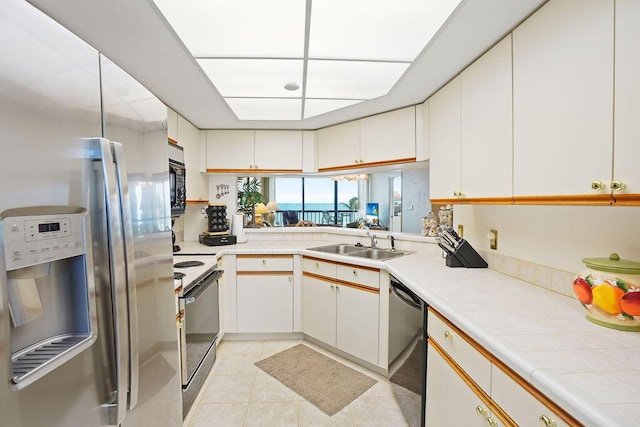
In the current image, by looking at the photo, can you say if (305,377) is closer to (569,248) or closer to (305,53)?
(569,248)

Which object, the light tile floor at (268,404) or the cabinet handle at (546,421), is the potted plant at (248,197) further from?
the cabinet handle at (546,421)

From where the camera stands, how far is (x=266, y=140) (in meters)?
3.38

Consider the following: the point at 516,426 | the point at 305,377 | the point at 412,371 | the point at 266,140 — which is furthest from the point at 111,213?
the point at 266,140

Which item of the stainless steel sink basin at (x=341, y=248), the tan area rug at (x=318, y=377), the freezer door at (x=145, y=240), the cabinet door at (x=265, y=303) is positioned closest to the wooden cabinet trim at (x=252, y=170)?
the stainless steel sink basin at (x=341, y=248)

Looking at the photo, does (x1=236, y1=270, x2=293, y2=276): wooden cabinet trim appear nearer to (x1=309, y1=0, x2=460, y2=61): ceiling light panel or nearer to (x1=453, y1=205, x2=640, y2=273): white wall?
(x1=453, y1=205, x2=640, y2=273): white wall

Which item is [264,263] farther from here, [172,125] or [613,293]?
[613,293]

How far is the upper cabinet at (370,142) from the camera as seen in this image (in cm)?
266

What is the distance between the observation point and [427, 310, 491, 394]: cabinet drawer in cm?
107

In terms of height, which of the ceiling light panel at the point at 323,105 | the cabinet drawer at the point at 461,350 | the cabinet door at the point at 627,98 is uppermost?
the ceiling light panel at the point at 323,105

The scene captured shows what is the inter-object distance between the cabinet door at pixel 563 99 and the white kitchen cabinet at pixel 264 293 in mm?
2076

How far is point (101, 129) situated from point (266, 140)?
2641mm

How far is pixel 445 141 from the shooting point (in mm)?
2109

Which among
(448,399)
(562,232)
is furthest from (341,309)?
(562,232)

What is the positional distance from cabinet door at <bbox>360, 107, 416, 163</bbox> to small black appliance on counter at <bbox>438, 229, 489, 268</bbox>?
0.89 meters
